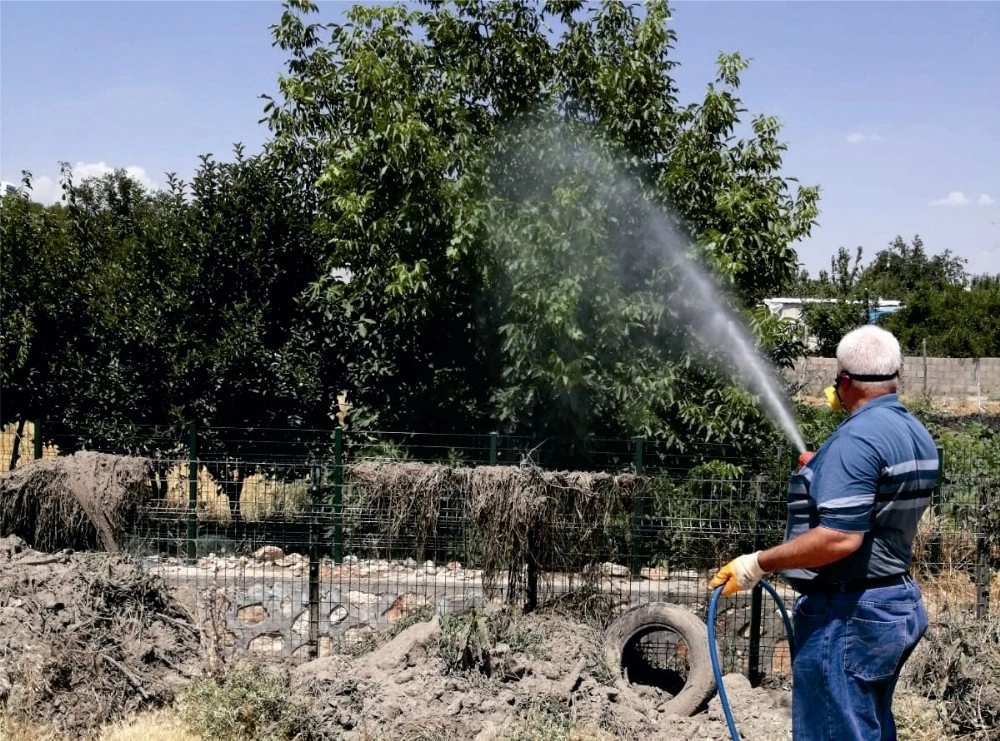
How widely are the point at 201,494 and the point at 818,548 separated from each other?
5.95 metres

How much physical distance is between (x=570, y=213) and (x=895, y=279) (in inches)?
Result: 1615

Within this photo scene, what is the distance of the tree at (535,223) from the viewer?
9.33 metres

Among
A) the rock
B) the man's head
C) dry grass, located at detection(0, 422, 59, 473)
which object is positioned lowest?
the rock

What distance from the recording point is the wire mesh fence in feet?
24.9

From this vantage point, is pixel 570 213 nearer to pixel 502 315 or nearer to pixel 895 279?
pixel 502 315

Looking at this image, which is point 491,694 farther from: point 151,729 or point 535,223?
point 535,223

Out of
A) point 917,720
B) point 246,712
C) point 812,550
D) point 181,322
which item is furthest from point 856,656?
point 181,322

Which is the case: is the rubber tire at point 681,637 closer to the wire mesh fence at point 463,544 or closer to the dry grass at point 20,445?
the wire mesh fence at point 463,544

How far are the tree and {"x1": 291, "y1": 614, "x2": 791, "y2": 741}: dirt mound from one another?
2869 millimetres

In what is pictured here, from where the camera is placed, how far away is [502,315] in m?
9.84

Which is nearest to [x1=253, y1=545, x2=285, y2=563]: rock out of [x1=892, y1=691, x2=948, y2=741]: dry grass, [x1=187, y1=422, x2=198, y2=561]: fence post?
[x1=187, y1=422, x2=198, y2=561]: fence post

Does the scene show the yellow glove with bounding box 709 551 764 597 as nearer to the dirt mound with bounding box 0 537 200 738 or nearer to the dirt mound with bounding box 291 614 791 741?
the dirt mound with bounding box 291 614 791 741

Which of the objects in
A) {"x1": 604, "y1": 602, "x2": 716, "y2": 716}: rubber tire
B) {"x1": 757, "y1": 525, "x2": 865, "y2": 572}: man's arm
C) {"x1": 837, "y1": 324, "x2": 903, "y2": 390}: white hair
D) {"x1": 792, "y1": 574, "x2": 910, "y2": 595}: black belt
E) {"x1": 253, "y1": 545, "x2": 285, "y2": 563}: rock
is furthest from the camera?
{"x1": 253, "y1": 545, "x2": 285, "y2": 563}: rock

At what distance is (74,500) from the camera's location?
780cm
